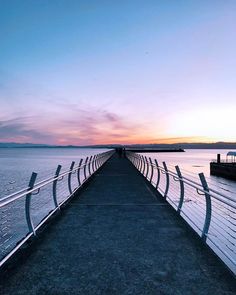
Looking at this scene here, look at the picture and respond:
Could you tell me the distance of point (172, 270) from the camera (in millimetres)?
4383

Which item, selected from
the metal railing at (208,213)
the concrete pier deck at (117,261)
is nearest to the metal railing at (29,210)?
the concrete pier deck at (117,261)

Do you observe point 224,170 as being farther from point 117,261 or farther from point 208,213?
point 117,261

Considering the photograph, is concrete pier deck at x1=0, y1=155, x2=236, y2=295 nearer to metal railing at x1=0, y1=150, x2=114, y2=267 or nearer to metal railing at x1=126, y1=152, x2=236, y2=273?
metal railing at x1=0, y1=150, x2=114, y2=267

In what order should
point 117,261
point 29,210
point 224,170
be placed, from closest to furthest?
point 117,261 < point 29,210 < point 224,170

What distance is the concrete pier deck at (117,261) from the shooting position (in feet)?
12.6

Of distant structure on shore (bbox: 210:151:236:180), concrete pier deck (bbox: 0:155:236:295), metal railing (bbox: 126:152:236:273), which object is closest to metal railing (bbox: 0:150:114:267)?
concrete pier deck (bbox: 0:155:236:295)

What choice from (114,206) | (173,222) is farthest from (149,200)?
(173,222)

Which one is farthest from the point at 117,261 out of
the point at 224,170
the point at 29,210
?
the point at 224,170

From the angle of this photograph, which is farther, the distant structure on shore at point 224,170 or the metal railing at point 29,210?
the distant structure on shore at point 224,170

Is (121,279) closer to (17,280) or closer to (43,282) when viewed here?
(43,282)

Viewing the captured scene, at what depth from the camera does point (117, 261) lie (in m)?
4.68

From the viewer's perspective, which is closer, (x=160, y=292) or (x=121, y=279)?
(x=160, y=292)

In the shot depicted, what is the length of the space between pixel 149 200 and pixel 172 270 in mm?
6117

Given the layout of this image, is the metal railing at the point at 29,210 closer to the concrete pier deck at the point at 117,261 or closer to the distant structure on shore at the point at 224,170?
the concrete pier deck at the point at 117,261
